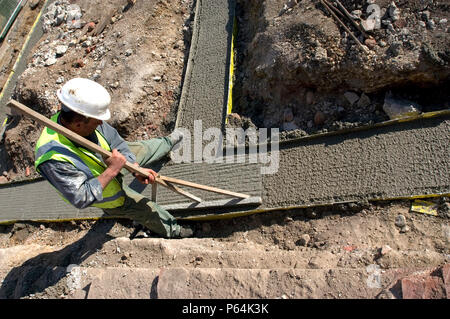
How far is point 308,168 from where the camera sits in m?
3.83

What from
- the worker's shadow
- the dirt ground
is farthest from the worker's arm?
the worker's shadow

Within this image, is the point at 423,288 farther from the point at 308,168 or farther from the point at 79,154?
the point at 79,154

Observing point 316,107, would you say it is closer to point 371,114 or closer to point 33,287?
point 371,114

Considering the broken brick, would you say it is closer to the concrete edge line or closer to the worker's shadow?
the concrete edge line

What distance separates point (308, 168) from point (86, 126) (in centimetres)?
234

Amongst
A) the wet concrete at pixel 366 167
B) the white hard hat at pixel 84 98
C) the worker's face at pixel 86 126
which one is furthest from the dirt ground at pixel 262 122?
the white hard hat at pixel 84 98

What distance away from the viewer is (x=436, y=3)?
3.66 meters

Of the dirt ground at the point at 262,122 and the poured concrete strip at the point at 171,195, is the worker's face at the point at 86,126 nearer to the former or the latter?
the dirt ground at the point at 262,122

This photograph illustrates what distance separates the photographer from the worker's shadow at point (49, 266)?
11.9 ft

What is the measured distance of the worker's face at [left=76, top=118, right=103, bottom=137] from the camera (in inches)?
110

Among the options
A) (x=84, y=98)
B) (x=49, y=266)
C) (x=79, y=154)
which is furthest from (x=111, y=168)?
(x=49, y=266)

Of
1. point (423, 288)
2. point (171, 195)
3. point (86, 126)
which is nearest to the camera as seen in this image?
point (423, 288)

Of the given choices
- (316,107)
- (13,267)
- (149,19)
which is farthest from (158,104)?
(13,267)

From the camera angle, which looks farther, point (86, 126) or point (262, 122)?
point (262, 122)
